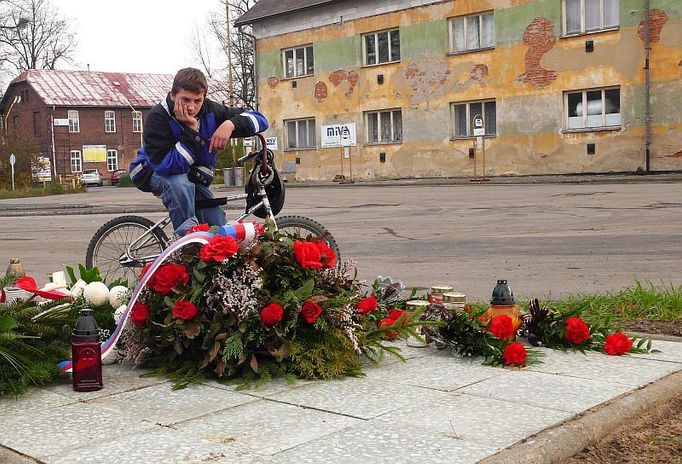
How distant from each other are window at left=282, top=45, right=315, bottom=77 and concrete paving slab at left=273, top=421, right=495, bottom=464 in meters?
37.0

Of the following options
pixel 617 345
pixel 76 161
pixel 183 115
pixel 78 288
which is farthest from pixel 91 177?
pixel 617 345

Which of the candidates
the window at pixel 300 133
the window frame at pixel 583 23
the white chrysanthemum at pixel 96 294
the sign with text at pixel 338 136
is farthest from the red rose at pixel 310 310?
the window at pixel 300 133

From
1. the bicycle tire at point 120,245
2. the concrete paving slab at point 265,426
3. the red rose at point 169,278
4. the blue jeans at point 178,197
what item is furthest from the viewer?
the bicycle tire at point 120,245

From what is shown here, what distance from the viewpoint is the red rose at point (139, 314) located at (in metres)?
4.85

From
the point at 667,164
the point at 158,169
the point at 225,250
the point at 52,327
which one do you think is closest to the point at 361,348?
the point at 225,250

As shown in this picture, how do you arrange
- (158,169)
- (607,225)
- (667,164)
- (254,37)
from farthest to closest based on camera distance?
(254,37) < (667,164) < (607,225) < (158,169)

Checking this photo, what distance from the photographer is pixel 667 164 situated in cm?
2914

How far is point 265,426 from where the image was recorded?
375cm

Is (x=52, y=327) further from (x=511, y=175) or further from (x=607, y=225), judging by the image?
(x=511, y=175)

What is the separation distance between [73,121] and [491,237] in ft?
222

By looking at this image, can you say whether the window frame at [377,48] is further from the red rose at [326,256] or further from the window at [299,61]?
the red rose at [326,256]

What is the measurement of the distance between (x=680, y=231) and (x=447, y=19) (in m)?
23.8

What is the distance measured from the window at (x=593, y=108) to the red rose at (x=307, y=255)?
2730 cm

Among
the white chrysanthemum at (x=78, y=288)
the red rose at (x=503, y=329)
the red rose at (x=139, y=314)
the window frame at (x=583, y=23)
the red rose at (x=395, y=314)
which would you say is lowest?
the red rose at (x=503, y=329)
